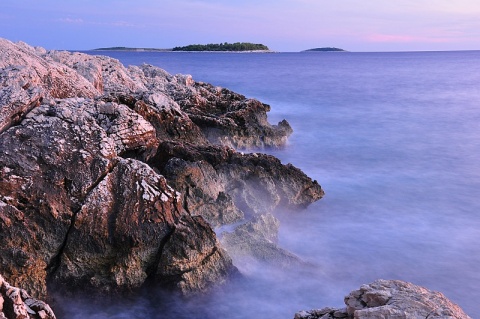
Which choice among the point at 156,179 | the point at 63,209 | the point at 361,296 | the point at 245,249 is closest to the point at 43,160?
the point at 63,209

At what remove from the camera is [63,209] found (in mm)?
6891

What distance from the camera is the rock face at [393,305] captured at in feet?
13.4

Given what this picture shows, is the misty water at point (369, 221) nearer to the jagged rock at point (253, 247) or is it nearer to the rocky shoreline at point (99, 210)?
the jagged rock at point (253, 247)

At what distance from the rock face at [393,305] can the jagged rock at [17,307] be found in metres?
2.40

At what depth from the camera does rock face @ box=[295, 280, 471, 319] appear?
4098mm

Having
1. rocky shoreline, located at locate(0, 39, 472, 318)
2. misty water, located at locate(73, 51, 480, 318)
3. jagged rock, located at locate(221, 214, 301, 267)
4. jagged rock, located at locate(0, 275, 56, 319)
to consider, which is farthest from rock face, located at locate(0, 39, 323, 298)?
jagged rock, located at locate(0, 275, 56, 319)

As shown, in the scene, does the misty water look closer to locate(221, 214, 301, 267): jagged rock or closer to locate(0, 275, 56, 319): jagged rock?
locate(221, 214, 301, 267): jagged rock

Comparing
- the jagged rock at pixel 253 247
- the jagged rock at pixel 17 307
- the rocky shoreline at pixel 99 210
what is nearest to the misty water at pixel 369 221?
the jagged rock at pixel 253 247

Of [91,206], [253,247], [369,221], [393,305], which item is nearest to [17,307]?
[91,206]

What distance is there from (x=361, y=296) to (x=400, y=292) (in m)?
0.34

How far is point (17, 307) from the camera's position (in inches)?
168

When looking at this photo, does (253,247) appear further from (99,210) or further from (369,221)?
(369,221)

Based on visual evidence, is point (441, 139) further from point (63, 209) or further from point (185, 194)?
point (63, 209)

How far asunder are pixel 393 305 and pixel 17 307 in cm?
320
